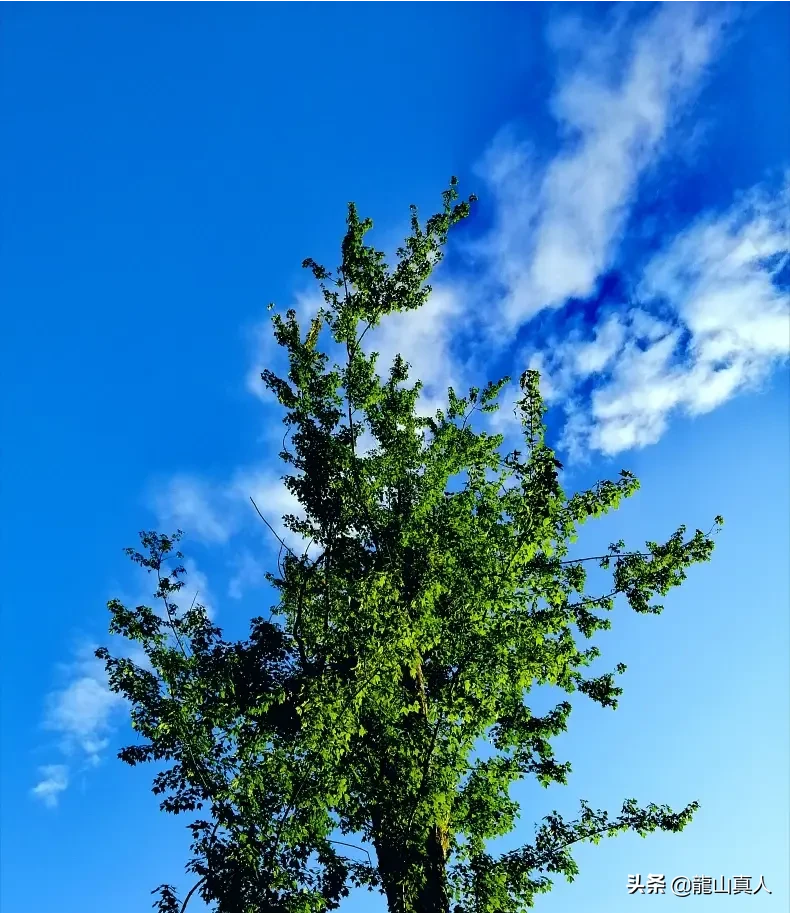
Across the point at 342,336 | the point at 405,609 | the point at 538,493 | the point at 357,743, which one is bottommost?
the point at 357,743

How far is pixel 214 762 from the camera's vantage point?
9.70m

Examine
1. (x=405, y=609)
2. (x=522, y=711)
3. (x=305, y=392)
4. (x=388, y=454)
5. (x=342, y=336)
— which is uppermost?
(x=342, y=336)

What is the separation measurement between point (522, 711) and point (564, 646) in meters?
1.61

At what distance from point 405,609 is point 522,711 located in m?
3.42

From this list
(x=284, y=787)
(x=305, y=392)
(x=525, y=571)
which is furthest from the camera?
(x=305, y=392)

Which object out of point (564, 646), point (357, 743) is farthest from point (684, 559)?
point (357, 743)

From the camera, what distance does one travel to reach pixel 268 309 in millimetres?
14281

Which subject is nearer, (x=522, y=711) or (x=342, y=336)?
(x=522, y=711)

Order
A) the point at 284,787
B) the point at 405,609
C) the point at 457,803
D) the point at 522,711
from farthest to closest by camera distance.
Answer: the point at 522,711 < the point at 405,609 < the point at 457,803 < the point at 284,787

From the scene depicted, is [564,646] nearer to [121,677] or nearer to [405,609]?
[405,609]

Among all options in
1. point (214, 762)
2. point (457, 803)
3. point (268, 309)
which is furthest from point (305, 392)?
point (457, 803)

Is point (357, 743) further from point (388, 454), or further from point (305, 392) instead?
point (305, 392)

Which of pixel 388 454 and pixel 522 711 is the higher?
pixel 388 454

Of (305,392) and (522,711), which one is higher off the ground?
(305,392)
